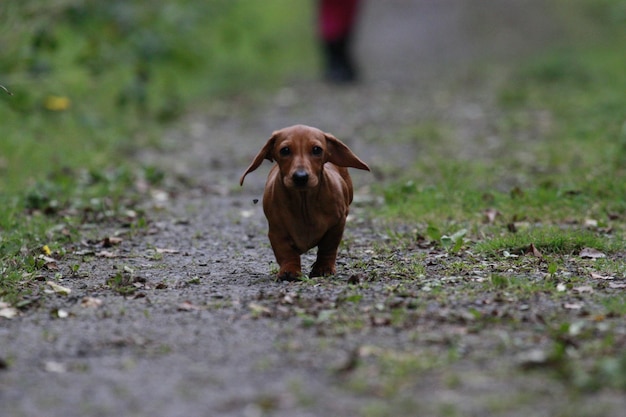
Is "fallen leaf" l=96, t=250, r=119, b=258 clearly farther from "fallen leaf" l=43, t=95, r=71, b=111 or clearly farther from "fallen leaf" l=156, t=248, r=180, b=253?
"fallen leaf" l=43, t=95, r=71, b=111

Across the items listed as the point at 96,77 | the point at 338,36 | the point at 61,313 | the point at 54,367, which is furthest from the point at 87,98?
the point at 54,367

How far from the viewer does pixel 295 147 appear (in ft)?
17.8

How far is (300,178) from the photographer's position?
208 inches

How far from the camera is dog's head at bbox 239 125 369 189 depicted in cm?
530

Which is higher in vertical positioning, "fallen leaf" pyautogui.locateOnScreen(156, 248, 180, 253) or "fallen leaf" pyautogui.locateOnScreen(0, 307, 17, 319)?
"fallen leaf" pyautogui.locateOnScreen(0, 307, 17, 319)

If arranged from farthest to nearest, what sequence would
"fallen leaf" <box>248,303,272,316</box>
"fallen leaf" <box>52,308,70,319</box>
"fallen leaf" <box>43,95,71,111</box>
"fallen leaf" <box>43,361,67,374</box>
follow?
"fallen leaf" <box>43,95,71,111</box>
"fallen leaf" <box>52,308,70,319</box>
"fallen leaf" <box>248,303,272,316</box>
"fallen leaf" <box>43,361,67,374</box>

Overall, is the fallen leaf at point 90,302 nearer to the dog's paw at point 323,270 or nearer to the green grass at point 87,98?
the green grass at point 87,98

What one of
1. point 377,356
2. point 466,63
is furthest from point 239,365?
point 466,63

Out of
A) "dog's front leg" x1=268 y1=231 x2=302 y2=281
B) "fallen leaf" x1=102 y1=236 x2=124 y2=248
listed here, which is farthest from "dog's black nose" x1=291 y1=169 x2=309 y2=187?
"fallen leaf" x1=102 y1=236 x2=124 y2=248

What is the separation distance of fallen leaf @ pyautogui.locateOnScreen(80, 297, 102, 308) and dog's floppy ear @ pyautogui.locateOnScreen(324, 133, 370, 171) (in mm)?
1396

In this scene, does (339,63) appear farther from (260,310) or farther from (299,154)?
(260,310)

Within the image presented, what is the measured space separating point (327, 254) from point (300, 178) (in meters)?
0.69

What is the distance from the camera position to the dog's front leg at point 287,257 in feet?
18.7

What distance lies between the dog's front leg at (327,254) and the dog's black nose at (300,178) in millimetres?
533
